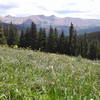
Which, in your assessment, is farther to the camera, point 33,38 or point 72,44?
point 72,44

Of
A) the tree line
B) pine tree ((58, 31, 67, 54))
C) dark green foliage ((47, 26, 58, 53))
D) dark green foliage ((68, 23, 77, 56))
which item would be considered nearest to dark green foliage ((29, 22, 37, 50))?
the tree line

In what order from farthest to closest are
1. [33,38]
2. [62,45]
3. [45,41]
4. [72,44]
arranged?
[72,44]
[62,45]
[45,41]
[33,38]

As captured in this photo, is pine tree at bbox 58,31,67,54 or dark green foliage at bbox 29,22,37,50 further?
pine tree at bbox 58,31,67,54

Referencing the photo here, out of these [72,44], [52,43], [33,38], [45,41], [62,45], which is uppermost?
[33,38]

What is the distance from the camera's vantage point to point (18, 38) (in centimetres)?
13738

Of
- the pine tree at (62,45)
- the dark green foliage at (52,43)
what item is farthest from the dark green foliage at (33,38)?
the pine tree at (62,45)

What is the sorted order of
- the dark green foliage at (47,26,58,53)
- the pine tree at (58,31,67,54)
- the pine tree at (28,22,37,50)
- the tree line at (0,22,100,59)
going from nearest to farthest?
the pine tree at (28,22,37,50), the tree line at (0,22,100,59), the dark green foliage at (47,26,58,53), the pine tree at (58,31,67,54)

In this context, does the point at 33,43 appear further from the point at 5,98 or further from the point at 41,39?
the point at 5,98

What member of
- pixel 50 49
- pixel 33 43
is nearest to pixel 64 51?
pixel 50 49

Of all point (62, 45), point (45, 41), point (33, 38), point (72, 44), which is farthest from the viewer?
point (72, 44)

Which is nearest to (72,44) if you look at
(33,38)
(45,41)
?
(45,41)

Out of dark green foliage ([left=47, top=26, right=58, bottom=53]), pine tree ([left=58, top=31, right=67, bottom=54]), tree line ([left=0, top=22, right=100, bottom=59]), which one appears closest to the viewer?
tree line ([left=0, top=22, right=100, bottom=59])

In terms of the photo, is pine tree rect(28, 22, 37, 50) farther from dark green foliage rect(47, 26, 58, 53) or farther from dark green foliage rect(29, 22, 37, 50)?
dark green foliage rect(47, 26, 58, 53)

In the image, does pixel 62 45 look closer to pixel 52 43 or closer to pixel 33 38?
pixel 52 43
